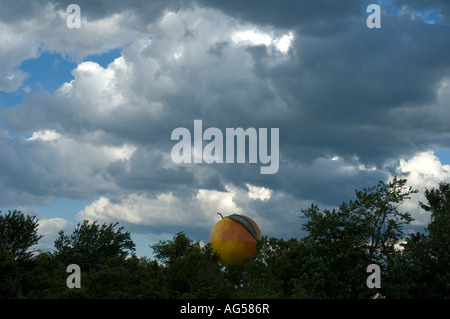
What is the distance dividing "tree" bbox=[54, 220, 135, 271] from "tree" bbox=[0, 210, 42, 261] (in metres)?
2.63

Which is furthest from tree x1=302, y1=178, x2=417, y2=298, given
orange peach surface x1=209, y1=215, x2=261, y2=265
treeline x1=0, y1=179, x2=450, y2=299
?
orange peach surface x1=209, y1=215, x2=261, y2=265

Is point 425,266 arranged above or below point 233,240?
below

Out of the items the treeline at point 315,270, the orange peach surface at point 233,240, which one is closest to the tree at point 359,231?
the treeline at point 315,270

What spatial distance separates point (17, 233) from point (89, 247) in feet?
23.1

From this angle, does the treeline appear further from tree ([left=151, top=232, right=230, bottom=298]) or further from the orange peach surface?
the orange peach surface

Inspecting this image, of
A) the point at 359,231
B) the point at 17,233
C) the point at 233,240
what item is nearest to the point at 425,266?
the point at 359,231

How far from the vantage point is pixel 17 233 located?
48.4 metres

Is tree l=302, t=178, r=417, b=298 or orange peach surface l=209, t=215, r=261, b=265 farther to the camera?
orange peach surface l=209, t=215, r=261, b=265

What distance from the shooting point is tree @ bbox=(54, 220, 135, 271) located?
4812cm

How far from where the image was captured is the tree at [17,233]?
1880 inches

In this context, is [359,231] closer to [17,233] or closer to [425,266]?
[425,266]

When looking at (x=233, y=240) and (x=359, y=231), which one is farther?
(x=233, y=240)
